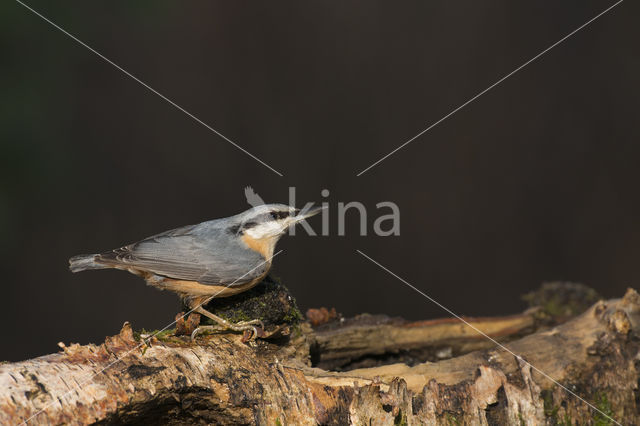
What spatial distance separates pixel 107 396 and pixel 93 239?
3.86 m

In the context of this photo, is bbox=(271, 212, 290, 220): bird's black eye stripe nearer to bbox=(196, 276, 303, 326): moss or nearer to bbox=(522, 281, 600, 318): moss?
bbox=(196, 276, 303, 326): moss

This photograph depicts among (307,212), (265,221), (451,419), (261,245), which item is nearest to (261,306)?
(261,245)

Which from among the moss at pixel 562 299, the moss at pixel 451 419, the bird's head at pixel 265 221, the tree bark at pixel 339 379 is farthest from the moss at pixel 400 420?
the moss at pixel 562 299

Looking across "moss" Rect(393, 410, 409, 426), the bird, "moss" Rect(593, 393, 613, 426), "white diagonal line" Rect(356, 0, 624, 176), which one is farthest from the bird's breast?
"white diagonal line" Rect(356, 0, 624, 176)

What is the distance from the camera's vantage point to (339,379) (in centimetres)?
268

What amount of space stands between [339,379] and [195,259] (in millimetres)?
987

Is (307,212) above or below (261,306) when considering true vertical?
above

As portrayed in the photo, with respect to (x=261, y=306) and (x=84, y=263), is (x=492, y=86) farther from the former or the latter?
(x=84, y=263)

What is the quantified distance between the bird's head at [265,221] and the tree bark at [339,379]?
22.5 inches

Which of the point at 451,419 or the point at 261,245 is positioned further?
the point at 261,245

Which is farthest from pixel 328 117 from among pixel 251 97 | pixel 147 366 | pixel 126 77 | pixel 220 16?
pixel 147 366

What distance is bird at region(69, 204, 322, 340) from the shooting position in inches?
120

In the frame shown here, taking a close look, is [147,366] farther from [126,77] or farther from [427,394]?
[126,77]

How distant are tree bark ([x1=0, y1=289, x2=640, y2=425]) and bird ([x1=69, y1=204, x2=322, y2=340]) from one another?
Result: 30 centimetres
